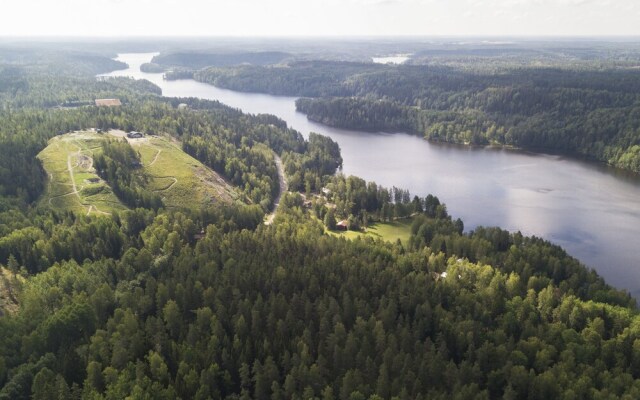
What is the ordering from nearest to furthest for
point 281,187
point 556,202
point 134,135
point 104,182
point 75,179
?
point 75,179
point 104,182
point 556,202
point 281,187
point 134,135

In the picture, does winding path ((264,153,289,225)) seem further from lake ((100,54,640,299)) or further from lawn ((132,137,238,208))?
lake ((100,54,640,299))

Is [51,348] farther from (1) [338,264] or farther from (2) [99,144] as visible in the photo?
(2) [99,144]

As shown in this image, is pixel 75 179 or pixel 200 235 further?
pixel 75 179

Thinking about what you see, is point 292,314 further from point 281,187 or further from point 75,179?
point 75,179

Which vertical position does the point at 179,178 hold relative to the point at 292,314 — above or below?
above

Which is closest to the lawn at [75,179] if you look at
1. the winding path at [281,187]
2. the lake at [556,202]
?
the winding path at [281,187]

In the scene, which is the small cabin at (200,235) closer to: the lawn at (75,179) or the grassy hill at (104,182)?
the grassy hill at (104,182)

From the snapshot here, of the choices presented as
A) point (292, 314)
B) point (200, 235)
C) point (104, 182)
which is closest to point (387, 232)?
point (200, 235)
